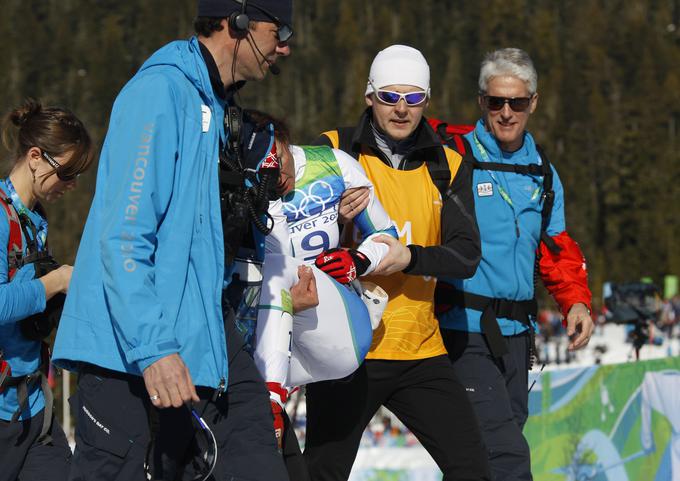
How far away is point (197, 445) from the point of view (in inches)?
119

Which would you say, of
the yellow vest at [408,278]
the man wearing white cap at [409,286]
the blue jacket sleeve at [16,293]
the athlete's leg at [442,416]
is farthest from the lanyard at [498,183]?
the blue jacket sleeve at [16,293]

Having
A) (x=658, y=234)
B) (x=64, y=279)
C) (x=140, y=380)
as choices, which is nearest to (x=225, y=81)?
(x=140, y=380)

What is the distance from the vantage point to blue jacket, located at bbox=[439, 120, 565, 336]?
16.4 ft

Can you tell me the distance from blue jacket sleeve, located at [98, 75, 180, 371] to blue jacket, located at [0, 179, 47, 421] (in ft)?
3.31

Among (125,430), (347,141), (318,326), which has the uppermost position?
(347,141)

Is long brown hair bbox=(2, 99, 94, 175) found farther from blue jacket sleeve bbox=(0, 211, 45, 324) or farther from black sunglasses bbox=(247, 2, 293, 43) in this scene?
black sunglasses bbox=(247, 2, 293, 43)

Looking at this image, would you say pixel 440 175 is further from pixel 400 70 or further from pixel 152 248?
pixel 152 248

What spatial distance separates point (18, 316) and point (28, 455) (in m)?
0.57

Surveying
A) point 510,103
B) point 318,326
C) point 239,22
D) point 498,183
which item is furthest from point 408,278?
point 239,22

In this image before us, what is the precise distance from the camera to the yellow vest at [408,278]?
437cm

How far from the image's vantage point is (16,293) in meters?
3.74

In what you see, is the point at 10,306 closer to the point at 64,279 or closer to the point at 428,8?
the point at 64,279

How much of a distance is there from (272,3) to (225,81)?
0.26m

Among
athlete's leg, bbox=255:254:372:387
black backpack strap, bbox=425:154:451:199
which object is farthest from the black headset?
black backpack strap, bbox=425:154:451:199
